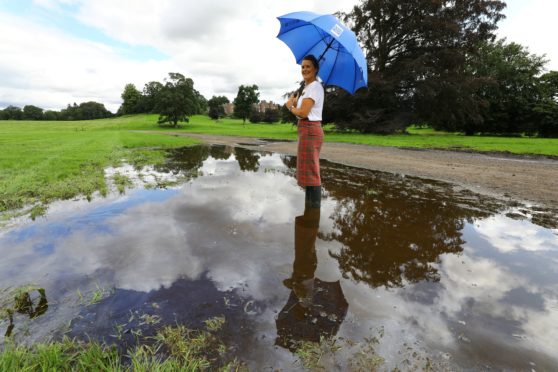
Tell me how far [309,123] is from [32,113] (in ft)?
411

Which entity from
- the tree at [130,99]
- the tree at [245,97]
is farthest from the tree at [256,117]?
the tree at [130,99]

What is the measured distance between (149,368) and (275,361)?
853 mm

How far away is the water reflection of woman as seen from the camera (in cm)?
226

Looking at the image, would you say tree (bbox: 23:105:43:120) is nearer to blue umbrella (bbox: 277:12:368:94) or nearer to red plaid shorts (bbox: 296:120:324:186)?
blue umbrella (bbox: 277:12:368:94)

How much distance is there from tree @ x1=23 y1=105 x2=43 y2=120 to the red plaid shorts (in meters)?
122

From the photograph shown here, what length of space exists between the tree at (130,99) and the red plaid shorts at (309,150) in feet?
315

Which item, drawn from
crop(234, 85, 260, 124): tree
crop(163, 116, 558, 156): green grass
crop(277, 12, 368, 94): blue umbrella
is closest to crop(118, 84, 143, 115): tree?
crop(234, 85, 260, 124): tree

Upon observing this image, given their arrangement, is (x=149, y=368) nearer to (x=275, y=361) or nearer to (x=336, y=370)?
(x=275, y=361)

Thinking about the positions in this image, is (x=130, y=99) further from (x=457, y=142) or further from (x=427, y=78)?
(x=457, y=142)

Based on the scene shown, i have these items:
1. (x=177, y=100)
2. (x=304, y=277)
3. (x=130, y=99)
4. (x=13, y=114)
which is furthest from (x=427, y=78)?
(x=13, y=114)

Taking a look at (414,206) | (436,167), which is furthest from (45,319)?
(436,167)

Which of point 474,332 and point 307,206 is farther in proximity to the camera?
point 307,206

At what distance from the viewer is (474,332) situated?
234 cm

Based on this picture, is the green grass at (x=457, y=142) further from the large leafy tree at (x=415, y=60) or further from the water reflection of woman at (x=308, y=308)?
the water reflection of woman at (x=308, y=308)
